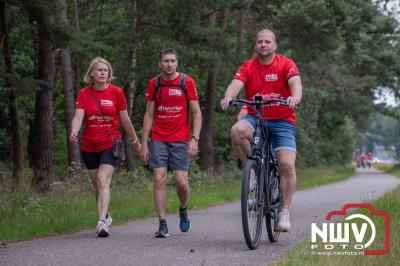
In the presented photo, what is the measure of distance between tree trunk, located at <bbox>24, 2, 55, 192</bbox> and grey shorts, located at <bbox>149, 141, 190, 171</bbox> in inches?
324

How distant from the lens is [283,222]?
7730 millimetres

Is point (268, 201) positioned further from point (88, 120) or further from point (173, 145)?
point (88, 120)

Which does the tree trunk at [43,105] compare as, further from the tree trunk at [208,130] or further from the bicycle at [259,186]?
the tree trunk at [208,130]

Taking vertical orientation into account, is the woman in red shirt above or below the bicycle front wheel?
above

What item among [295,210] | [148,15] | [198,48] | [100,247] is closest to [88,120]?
[100,247]

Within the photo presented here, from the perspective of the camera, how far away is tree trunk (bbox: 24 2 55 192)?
1712cm

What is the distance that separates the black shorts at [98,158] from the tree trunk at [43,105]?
7740mm

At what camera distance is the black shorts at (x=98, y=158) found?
887 centimetres

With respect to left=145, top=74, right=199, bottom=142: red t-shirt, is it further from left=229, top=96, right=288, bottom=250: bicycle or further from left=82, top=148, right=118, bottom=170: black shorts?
left=229, top=96, right=288, bottom=250: bicycle

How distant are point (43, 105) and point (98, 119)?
31.4ft

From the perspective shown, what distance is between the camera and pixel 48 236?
8.87 m

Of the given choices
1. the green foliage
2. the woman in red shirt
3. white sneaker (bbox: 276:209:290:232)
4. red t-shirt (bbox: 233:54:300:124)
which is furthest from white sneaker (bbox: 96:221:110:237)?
the green foliage

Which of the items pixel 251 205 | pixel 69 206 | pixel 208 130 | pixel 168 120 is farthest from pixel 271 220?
pixel 208 130

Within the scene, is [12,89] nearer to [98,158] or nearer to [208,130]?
[208,130]
